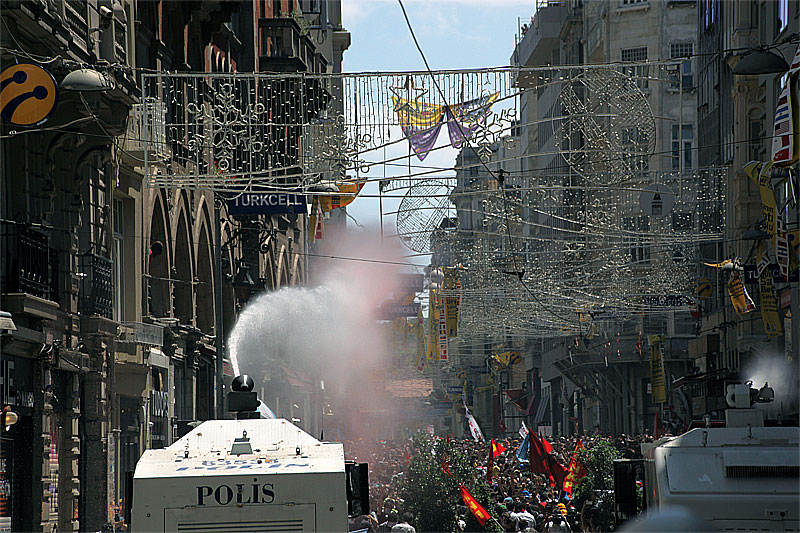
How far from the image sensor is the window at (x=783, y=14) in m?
33.2

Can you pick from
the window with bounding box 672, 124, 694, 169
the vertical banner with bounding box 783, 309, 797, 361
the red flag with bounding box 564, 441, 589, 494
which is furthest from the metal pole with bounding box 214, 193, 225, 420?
the window with bounding box 672, 124, 694, 169

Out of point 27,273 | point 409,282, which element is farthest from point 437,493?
point 409,282

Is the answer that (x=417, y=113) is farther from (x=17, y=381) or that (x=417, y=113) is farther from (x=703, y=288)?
(x=703, y=288)

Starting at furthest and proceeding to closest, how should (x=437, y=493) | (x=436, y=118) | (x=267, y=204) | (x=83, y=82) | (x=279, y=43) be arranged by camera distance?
1. (x=279, y=43)
2. (x=267, y=204)
3. (x=437, y=493)
4. (x=436, y=118)
5. (x=83, y=82)

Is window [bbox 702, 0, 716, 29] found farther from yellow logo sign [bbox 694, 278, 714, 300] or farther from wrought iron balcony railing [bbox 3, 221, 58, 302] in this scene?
wrought iron balcony railing [bbox 3, 221, 58, 302]

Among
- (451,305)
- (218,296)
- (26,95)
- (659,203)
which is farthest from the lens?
(451,305)

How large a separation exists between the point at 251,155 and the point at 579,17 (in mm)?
63199

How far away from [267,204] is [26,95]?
17161 mm

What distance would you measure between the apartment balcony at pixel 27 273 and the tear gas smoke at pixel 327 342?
70.3 feet

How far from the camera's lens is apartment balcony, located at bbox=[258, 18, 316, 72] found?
46875 mm

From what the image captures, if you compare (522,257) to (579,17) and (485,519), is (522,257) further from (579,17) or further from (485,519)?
(579,17)

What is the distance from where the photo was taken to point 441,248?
115ft

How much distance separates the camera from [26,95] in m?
15.5

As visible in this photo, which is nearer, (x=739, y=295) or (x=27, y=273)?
(x=27, y=273)
